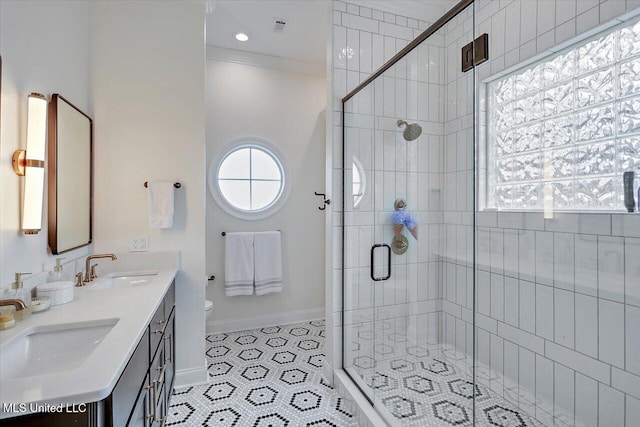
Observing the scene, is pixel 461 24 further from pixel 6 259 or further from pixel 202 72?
pixel 6 259

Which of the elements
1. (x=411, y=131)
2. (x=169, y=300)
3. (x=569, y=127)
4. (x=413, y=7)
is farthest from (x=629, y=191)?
(x=169, y=300)

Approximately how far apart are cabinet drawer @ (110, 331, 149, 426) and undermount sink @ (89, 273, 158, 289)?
2.50ft

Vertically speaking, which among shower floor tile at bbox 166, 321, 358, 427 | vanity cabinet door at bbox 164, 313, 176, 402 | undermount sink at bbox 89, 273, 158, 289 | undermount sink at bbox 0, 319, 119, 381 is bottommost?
shower floor tile at bbox 166, 321, 358, 427

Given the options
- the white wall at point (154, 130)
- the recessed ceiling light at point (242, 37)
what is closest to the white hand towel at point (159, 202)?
the white wall at point (154, 130)

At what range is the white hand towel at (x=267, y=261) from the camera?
10.7 feet

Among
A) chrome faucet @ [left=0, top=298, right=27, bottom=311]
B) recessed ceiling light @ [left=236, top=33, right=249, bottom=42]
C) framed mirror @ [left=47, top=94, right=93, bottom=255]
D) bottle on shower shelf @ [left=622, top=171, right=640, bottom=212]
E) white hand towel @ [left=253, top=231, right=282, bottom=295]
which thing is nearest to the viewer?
chrome faucet @ [left=0, top=298, right=27, bottom=311]

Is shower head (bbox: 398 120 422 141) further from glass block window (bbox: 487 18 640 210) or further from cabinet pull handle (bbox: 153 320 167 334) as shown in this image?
cabinet pull handle (bbox: 153 320 167 334)

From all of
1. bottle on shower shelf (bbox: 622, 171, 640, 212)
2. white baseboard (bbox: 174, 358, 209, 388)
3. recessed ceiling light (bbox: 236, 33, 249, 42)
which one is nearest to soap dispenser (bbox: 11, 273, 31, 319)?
white baseboard (bbox: 174, 358, 209, 388)

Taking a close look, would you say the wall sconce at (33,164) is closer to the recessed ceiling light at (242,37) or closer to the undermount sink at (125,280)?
the undermount sink at (125,280)

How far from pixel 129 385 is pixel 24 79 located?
138 centimetres

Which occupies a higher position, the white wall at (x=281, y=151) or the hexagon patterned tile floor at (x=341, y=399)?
the white wall at (x=281, y=151)

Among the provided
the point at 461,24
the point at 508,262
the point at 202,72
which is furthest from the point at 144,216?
Answer: the point at 508,262

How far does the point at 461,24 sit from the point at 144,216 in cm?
214

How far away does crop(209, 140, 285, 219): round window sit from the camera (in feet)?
10.7
